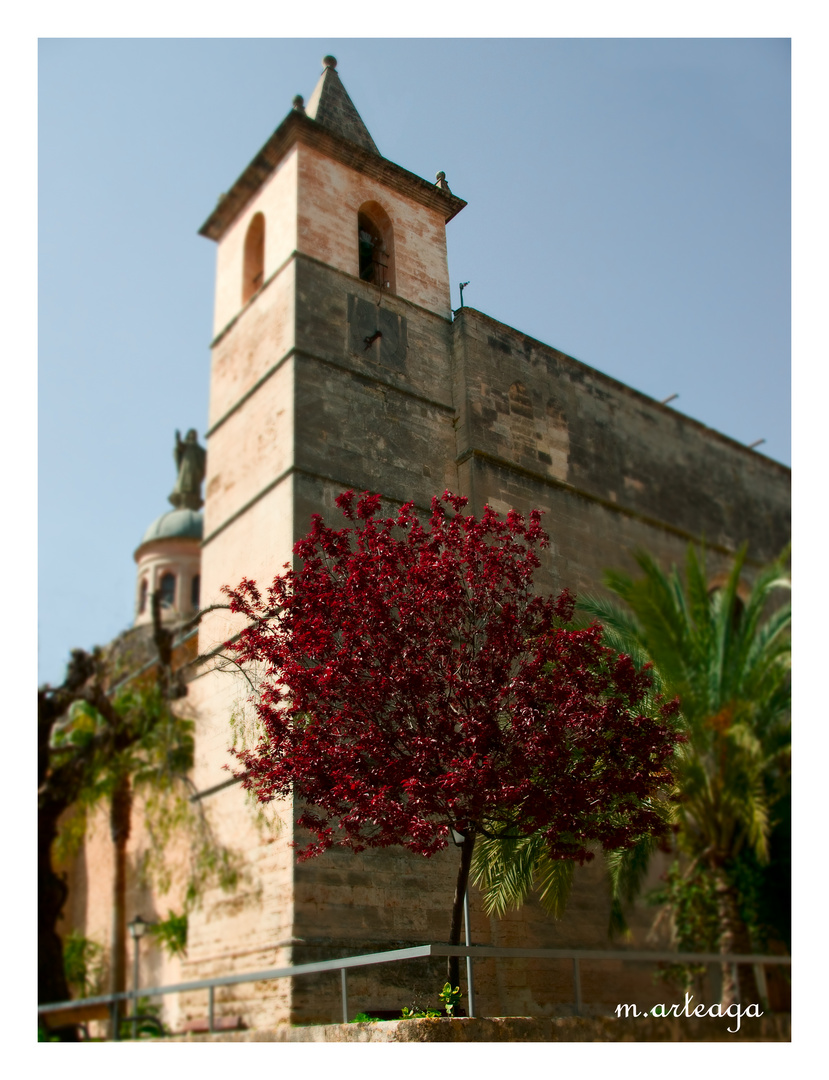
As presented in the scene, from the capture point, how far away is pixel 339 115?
11.0 m

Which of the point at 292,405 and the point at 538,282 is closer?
the point at 538,282

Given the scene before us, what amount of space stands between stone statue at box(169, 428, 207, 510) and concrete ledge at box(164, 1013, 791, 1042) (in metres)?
18.1

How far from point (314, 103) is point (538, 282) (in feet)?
12.6

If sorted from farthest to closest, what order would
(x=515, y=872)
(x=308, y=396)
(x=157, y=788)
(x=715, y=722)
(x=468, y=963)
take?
(x=157, y=788) < (x=715, y=722) < (x=308, y=396) < (x=515, y=872) < (x=468, y=963)

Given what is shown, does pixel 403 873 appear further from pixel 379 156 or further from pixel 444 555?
pixel 379 156

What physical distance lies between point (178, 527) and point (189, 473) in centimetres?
204

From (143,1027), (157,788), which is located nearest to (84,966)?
(157,788)

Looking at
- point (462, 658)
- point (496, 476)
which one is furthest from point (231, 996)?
point (496, 476)

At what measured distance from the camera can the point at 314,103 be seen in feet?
36.1

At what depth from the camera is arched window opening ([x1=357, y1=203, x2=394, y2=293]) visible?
1069cm

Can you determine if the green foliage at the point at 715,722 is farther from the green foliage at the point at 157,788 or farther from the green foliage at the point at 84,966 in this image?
the green foliage at the point at 84,966
